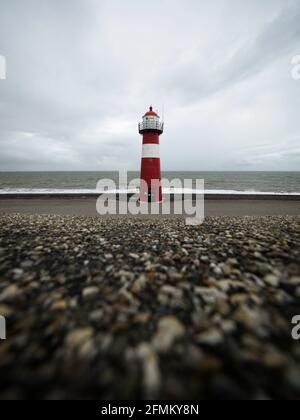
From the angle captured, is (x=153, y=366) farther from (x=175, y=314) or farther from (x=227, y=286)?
(x=227, y=286)

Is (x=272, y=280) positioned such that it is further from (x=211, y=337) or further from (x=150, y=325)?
(x=150, y=325)

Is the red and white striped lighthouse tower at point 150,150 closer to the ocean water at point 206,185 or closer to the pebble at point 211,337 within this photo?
the ocean water at point 206,185

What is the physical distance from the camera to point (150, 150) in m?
14.0

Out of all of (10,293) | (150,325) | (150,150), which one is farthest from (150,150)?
(150,325)

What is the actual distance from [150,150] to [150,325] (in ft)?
44.3

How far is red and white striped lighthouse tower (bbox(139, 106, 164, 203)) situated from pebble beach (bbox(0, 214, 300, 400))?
1145cm

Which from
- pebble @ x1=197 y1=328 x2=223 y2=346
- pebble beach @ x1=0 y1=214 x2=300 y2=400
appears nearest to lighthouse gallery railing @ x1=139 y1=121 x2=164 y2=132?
pebble beach @ x1=0 y1=214 x2=300 y2=400

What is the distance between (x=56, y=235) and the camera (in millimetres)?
4598

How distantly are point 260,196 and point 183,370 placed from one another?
19520 millimetres

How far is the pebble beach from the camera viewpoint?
120 cm

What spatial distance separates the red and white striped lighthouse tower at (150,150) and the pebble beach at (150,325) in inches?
451

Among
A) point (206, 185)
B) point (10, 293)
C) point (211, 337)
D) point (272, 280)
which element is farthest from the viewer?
point (206, 185)

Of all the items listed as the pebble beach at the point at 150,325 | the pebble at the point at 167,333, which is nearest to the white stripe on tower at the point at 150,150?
the pebble beach at the point at 150,325

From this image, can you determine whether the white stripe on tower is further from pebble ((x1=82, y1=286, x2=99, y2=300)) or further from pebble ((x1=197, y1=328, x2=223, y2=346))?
pebble ((x1=197, y1=328, x2=223, y2=346))
